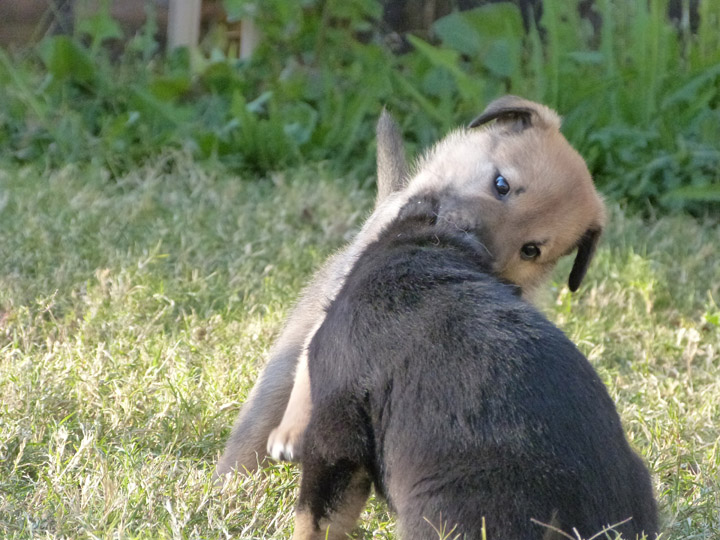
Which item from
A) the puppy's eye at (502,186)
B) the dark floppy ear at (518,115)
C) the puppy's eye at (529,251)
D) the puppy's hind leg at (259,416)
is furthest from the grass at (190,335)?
the dark floppy ear at (518,115)

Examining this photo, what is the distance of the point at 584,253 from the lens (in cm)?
331

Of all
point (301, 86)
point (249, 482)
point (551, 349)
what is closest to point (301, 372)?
point (249, 482)

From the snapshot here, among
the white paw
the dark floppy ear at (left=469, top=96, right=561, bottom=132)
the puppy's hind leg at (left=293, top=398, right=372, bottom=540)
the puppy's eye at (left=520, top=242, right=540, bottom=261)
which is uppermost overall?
the dark floppy ear at (left=469, top=96, right=561, bottom=132)

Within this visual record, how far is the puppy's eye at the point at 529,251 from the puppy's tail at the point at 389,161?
0.60 m

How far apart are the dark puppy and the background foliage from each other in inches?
Answer: 142

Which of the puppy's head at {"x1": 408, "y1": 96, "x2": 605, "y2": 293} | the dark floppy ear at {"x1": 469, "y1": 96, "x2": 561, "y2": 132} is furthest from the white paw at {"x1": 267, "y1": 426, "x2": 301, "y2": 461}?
the dark floppy ear at {"x1": 469, "y1": 96, "x2": 561, "y2": 132}

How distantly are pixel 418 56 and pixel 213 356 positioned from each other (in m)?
3.60

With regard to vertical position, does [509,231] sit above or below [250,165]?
above

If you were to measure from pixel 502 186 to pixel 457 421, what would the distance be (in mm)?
1178

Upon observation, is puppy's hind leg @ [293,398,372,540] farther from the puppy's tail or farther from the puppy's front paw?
the puppy's tail

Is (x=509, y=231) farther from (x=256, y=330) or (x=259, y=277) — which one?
(x=259, y=277)

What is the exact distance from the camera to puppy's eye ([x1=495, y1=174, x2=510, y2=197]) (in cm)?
312

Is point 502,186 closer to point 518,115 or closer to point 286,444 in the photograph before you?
point 518,115

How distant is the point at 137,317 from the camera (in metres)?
3.85
